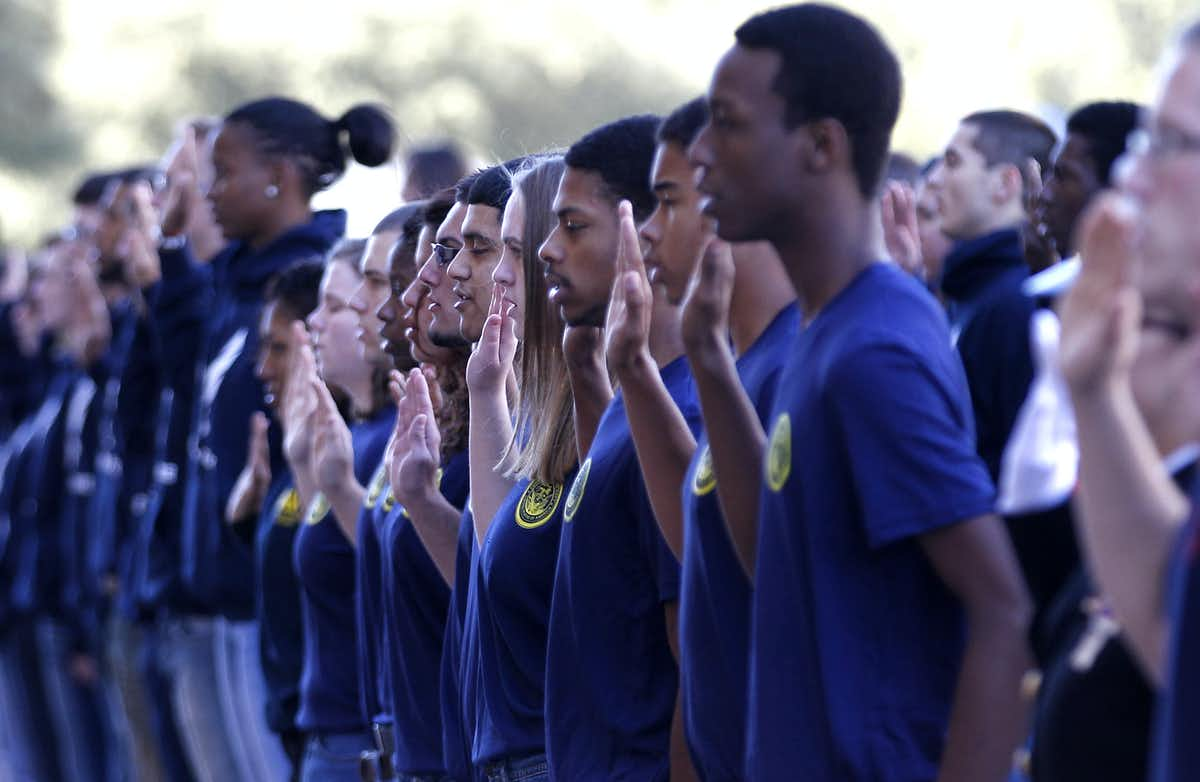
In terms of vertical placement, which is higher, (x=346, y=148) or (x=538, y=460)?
(x=346, y=148)

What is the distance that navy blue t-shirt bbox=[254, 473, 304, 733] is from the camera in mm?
6266

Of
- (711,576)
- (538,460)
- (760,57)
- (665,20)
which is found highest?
(665,20)

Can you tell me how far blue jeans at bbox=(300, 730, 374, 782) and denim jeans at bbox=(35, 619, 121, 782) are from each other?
5050 millimetres

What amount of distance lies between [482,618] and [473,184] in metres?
1.13

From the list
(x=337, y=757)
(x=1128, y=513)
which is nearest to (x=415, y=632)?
(x=337, y=757)

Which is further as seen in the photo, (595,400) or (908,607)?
(595,400)

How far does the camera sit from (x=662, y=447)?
147 inches

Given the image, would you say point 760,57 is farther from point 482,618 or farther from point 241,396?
point 241,396

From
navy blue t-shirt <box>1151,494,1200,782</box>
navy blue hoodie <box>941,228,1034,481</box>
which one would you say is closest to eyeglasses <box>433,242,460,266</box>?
navy blue hoodie <box>941,228,1034,481</box>

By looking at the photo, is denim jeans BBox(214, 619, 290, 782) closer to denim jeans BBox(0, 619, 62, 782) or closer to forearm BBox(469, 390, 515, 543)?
forearm BBox(469, 390, 515, 543)

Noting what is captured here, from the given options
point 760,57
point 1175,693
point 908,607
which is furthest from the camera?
point 760,57

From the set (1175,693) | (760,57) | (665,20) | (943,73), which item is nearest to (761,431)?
(760,57)

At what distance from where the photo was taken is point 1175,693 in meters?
2.30

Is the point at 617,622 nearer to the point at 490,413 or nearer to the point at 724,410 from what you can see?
the point at 724,410
